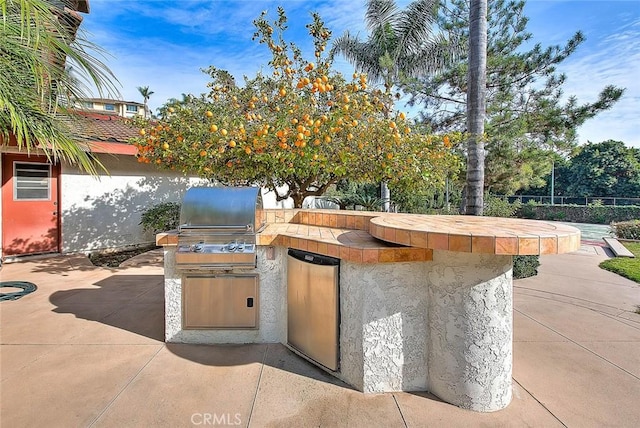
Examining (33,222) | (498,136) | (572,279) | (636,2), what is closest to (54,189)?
(33,222)

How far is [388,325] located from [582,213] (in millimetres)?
30658

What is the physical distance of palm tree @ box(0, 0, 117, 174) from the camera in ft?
8.07

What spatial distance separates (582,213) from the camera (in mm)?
25812

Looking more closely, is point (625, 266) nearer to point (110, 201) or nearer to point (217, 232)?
point (217, 232)

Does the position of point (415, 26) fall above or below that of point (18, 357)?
above

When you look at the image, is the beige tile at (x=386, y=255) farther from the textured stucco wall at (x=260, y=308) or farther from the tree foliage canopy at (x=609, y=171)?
the tree foliage canopy at (x=609, y=171)

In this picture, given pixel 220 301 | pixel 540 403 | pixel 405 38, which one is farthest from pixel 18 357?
pixel 405 38

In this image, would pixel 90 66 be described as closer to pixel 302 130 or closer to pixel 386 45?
pixel 302 130

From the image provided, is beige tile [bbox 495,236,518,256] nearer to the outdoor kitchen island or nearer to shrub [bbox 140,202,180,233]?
the outdoor kitchen island

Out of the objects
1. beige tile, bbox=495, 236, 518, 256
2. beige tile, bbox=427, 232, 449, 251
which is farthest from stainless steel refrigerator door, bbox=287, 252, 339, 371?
beige tile, bbox=495, 236, 518, 256

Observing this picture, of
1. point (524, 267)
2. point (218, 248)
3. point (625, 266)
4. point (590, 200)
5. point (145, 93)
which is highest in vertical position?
point (145, 93)

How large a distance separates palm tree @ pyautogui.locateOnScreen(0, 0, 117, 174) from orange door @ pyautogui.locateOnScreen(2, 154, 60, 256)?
5.58 m

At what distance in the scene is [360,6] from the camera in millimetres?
14195

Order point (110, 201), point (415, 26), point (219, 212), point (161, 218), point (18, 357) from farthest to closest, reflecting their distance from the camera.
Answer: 1. point (415, 26)
2. point (110, 201)
3. point (161, 218)
4. point (219, 212)
5. point (18, 357)
